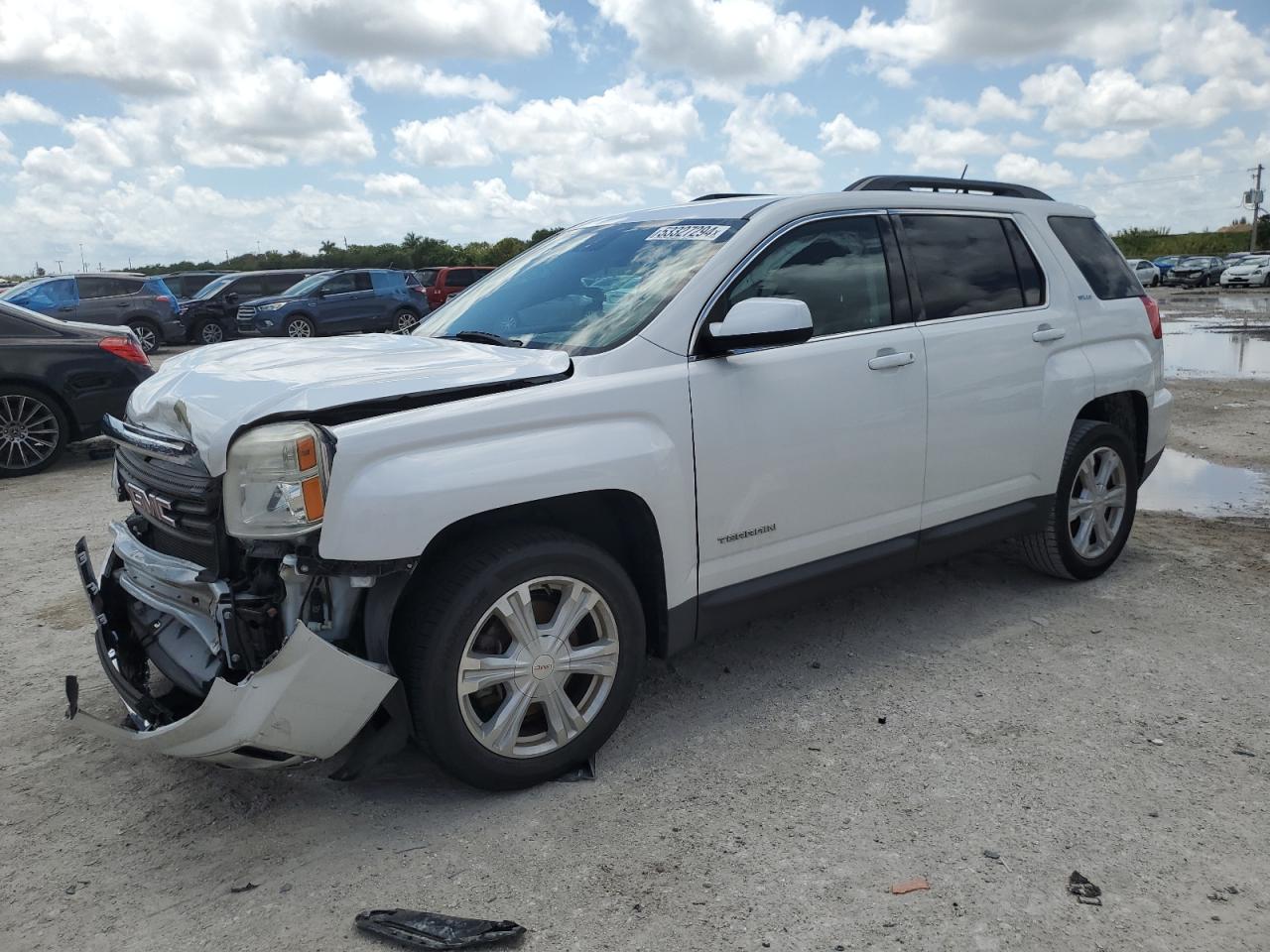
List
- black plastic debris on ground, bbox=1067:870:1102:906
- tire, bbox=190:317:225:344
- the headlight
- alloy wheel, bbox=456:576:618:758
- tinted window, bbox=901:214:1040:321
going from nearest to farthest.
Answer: black plastic debris on ground, bbox=1067:870:1102:906
the headlight
alloy wheel, bbox=456:576:618:758
tinted window, bbox=901:214:1040:321
tire, bbox=190:317:225:344

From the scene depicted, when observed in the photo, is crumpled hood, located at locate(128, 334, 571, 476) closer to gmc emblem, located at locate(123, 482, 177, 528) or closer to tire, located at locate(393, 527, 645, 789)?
gmc emblem, located at locate(123, 482, 177, 528)

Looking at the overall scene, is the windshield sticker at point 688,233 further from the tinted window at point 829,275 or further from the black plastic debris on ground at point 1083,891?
the black plastic debris on ground at point 1083,891

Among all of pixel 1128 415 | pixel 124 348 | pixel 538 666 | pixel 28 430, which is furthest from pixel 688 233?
pixel 28 430

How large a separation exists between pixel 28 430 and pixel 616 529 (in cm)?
696

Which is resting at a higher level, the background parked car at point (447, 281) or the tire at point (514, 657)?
the background parked car at point (447, 281)

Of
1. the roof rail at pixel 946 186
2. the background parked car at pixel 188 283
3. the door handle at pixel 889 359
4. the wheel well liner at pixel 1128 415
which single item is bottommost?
the wheel well liner at pixel 1128 415

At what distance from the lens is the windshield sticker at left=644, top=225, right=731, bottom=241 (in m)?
3.62

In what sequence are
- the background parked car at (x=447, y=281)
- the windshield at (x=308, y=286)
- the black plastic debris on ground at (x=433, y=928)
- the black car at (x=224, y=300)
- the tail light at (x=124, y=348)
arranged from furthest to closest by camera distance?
the background parked car at (x=447, y=281), the black car at (x=224, y=300), the windshield at (x=308, y=286), the tail light at (x=124, y=348), the black plastic debris on ground at (x=433, y=928)

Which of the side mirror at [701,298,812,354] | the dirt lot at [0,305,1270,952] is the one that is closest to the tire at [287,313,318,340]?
the dirt lot at [0,305,1270,952]

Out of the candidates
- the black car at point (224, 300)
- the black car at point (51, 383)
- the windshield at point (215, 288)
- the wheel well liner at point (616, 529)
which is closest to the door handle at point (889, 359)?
the wheel well liner at point (616, 529)

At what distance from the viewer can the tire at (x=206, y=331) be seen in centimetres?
2300

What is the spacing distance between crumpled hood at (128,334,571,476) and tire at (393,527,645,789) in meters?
0.51

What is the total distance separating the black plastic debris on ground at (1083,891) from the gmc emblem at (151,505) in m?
2.71

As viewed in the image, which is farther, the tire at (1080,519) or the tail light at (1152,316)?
the tail light at (1152,316)
